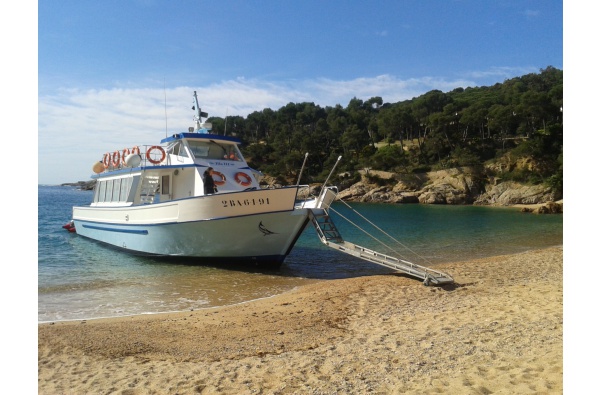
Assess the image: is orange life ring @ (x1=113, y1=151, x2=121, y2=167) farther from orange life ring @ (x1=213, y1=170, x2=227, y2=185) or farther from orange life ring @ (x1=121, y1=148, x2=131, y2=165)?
orange life ring @ (x1=213, y1=170, x2=227, y2=185)

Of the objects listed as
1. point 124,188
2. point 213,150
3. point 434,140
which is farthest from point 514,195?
point 124,188

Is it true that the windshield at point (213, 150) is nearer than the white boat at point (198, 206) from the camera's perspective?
No

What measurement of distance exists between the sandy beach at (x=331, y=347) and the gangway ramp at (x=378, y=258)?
622 mm

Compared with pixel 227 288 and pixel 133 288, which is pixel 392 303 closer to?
pixel 227 288

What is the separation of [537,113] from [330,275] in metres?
52.6

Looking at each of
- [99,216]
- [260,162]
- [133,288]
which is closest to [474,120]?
[260,162]

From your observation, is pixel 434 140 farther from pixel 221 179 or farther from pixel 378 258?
pixel 378 258

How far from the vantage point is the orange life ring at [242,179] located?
1484 centimetres

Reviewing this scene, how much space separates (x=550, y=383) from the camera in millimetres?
4246

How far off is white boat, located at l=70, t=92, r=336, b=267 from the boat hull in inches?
1.1

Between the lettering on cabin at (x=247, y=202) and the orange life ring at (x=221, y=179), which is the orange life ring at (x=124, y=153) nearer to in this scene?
the orange life ring at (x=221, y=179)

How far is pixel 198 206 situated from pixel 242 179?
2423 mm

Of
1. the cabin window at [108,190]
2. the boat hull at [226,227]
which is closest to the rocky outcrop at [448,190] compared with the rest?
the cabin window at [108,190]

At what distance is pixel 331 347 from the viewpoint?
6.04m
